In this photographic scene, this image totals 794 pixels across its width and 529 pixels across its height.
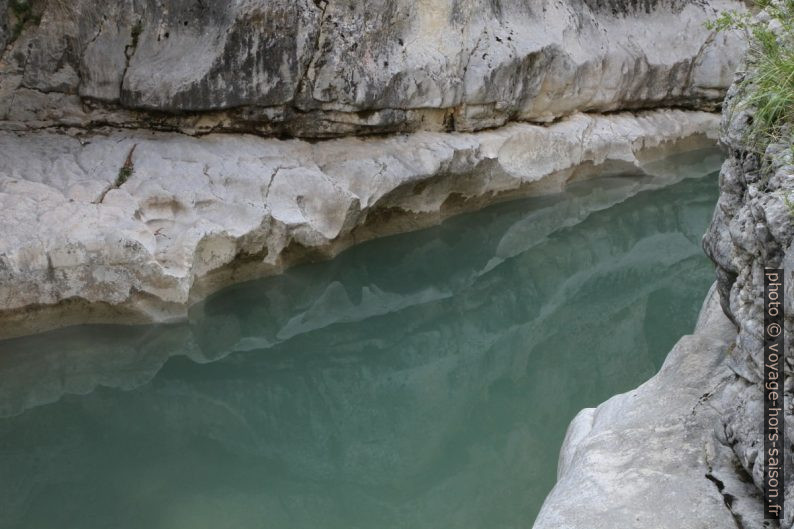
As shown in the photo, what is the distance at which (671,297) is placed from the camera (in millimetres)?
7617

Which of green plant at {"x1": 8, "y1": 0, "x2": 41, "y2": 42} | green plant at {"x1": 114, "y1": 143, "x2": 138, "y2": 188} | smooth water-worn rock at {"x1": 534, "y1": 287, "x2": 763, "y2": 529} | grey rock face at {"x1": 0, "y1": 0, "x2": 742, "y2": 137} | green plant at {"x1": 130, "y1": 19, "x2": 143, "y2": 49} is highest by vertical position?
green plant at {"x1": 8, "y1": 0, "x2": 41, "y2": 42}

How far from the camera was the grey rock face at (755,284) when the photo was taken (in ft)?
8.66

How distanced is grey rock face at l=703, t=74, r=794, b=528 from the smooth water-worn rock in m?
0.14

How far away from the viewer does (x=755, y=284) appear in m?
2.99

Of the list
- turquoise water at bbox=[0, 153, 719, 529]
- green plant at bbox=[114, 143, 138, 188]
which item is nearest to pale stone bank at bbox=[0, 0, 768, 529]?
green plant at bbox=[114, 143, 138, 188]

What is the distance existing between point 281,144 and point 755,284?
5.50m

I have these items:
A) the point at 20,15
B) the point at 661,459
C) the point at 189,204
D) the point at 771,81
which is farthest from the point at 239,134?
the point at 661,459

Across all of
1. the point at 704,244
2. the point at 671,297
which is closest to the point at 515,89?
the point at 671,297

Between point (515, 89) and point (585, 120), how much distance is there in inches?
56.7

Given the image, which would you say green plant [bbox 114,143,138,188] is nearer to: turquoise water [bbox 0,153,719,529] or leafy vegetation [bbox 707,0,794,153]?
turquoise water [bbox 0,153,719,529]

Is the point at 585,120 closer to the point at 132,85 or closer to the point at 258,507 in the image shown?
the point at 132,85

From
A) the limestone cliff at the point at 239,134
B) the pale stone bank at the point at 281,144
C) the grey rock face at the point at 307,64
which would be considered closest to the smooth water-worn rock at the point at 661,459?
the pale stone bank at the point at 281,144

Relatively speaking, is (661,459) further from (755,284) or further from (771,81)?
(771,81)

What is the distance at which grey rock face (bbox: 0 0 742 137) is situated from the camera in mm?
6988
